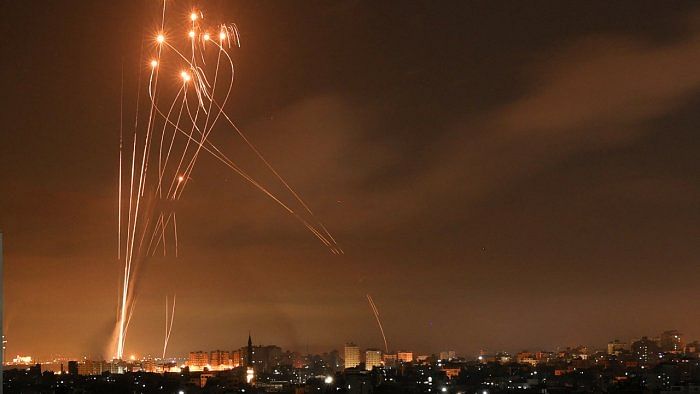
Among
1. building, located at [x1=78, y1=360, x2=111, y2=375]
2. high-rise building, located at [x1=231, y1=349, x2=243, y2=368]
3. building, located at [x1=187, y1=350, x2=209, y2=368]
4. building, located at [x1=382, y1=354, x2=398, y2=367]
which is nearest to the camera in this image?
building, located at [x1=78, y1=360, x2=111, y2=375]

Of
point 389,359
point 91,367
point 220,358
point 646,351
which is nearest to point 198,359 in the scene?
point 220,358

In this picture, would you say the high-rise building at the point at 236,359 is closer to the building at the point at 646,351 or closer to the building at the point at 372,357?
the building at the point at 372,357

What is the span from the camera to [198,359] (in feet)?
193

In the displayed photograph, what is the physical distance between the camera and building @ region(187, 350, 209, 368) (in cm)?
5786

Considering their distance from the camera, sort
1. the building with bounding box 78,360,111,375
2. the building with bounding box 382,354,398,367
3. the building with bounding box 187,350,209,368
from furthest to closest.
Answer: the building with bounding box 382,354,398,367
the building with bounding box 187,350,209,368
the building with bounding box 78,360,111,375

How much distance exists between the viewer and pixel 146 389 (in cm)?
3006

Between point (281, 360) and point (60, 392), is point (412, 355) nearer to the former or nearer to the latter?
point (281, 360)

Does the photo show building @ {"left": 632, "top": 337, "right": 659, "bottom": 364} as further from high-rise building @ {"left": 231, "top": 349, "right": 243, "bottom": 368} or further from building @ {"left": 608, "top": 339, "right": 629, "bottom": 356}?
high-rise building @ {"left": 231, "top": 349, "right": 243, "bottom": 368}

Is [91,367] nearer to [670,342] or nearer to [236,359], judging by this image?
[236,359]

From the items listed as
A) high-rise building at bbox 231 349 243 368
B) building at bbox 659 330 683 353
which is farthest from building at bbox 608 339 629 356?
high-rise building at bbox 231 349 243 368

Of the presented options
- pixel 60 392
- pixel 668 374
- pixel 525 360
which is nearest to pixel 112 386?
pixel 60 392

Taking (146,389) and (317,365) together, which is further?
(317,365)

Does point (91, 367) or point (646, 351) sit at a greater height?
point (91, 367)

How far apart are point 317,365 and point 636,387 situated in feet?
112
